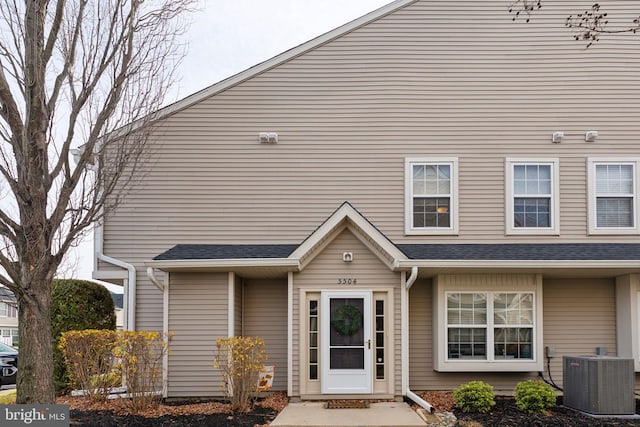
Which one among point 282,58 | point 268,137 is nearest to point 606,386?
point 268,137

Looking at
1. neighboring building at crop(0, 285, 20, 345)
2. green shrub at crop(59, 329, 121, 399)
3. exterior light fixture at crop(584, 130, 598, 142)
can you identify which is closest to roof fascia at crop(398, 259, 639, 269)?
exterior light fixture at crop(584, 130, 598, 142)

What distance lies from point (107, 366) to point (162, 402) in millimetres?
1157

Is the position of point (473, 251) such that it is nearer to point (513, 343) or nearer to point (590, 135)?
point (513, 343)

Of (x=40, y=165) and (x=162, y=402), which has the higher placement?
(x=40, y=165)

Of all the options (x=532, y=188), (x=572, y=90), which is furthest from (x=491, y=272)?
(x=572, y=90)

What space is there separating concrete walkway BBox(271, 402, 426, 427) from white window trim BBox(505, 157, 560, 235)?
14.2ft

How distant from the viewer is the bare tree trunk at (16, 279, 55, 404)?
8531 millimetres

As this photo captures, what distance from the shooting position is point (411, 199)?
1263cm

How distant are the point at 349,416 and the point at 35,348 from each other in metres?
4.60

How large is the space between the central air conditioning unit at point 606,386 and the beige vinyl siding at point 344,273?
3.17 m

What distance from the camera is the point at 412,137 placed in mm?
12836

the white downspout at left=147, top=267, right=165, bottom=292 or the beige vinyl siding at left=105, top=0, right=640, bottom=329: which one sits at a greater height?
the beige vinyl siding at left=105, top=0, right=640, bottom=329

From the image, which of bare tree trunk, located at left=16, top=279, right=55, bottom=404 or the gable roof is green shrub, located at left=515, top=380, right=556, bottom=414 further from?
bare tree trunk, located at left=16, top=279, right=55, bottom=404

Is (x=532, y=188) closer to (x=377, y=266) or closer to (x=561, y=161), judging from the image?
(x=561, y=161)
